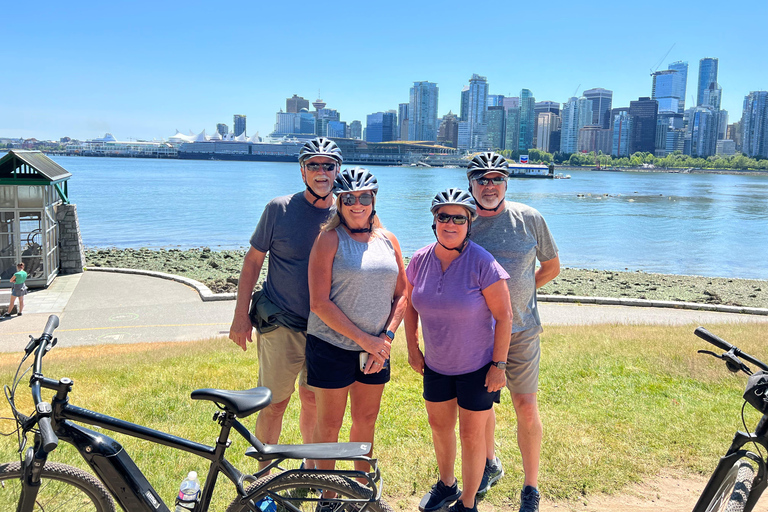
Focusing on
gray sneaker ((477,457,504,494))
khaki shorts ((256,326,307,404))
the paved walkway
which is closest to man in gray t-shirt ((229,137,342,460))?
khaki shorts ((256,326,307,404))

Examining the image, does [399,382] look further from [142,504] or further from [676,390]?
[142,504]

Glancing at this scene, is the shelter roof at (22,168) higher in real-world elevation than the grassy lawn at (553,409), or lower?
higher

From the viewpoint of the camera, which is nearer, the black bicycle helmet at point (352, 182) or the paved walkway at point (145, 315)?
the black bicycle helmet at point (352, 182)

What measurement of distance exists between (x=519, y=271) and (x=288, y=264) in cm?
148

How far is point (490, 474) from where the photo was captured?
4488 mm

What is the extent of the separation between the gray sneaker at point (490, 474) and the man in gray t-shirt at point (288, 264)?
1.46 metres

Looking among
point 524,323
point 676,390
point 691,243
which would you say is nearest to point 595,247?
point 691,243

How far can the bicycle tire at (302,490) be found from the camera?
2619 mm

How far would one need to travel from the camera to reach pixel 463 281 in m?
3.72

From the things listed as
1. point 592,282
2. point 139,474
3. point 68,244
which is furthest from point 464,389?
point 592,282

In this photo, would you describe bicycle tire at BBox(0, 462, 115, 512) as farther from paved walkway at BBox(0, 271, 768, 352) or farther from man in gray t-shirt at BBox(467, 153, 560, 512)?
paved walkway at BBox(0, 271, 768, 352)

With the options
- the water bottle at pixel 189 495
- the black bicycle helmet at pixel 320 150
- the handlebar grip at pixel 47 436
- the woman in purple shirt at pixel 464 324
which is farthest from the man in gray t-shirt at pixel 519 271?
the handlebar grip at pixel 47 436

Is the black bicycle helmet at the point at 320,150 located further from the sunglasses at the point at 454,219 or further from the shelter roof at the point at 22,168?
the shelter roof at the point at 22,168

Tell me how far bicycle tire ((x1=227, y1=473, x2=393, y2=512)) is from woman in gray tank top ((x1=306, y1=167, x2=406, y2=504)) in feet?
3.39
